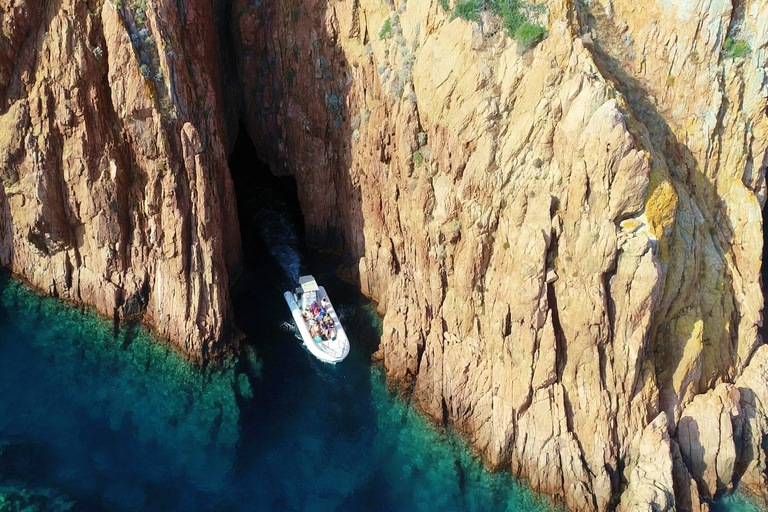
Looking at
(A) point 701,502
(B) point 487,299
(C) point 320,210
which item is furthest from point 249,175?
(A) point 701,502

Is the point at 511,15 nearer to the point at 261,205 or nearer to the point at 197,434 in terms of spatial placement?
the point at 261,205

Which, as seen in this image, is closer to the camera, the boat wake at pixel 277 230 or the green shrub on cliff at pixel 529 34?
the green shrub on cliff at pixel 529 34

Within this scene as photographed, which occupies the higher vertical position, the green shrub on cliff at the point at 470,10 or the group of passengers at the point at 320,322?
the green shrub on cliff at the point at 470,10

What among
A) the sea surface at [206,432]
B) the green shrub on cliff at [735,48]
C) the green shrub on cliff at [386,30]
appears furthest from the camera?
the green shrub on cliff at [386,30]

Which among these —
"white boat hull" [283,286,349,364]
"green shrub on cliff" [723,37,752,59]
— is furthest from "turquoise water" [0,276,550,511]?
"green shrub on cliff" [723,37,752,59]

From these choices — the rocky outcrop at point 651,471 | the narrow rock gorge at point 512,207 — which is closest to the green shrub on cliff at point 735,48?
the narrow rock gorge at point 512,207

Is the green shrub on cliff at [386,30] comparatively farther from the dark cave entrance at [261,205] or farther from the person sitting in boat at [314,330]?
the person sitting in boat at [314,330]

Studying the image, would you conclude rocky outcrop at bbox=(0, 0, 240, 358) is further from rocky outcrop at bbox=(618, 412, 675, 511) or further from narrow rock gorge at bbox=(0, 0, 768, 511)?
rocky outcrop at bbox=(618, 412, 675, 511)

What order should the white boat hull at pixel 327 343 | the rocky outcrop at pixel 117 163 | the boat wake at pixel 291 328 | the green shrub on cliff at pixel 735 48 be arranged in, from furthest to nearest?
the boat wake at pixel 291 328 → the white boat hull at pixel 327 343 → the rocky outcrop at pixel 117 163 → the green shrub on cliff at pixel 735 48
